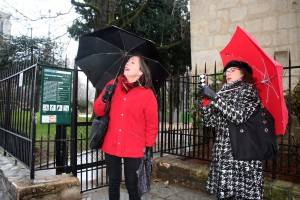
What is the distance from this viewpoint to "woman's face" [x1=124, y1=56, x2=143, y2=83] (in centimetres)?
292

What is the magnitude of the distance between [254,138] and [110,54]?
73.8 inches

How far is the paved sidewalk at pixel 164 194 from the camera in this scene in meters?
4.08

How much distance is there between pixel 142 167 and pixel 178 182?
6.62ft

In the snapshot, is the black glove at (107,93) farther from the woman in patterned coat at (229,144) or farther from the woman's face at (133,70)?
the woman in patterned coat at (229,144)

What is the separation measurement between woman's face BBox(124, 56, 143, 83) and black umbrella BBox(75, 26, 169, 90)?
0.16 m

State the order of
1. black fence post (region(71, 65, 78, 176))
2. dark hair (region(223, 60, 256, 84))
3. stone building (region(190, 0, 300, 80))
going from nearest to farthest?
dark hair (region(223, 60, 256, 84)) → black fence post (region(71, 65, 78, 176)) → stone building (region(190, 0, 300, 80))

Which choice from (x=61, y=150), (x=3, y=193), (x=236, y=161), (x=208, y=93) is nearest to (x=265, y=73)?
(x=208, y=93)

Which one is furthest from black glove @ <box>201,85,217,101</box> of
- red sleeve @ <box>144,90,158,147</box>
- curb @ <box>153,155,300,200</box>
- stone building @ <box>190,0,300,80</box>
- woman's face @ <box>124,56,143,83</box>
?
stone building @ <box>190,0,300,80</box>

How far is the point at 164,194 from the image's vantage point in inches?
169

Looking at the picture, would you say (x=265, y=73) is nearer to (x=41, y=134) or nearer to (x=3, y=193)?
(x=41, y=134)

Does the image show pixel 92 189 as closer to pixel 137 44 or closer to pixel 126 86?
pixel 126 86

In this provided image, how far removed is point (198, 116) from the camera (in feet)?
17.2

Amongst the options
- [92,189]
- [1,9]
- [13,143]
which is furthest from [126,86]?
[1,9]

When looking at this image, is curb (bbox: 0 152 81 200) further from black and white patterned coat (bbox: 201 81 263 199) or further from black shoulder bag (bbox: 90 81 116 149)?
black and white patterned coat (bbox: 201 81 263 199)
